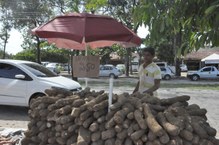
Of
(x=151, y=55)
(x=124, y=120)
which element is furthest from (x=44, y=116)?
(x=151, y=55)

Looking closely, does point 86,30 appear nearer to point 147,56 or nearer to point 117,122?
point 117,122

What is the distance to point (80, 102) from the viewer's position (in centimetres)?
548

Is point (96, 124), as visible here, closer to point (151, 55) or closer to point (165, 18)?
point (151, 55)

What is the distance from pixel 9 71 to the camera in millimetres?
11727

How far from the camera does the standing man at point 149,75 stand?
628cm

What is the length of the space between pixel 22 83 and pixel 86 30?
6.84 m

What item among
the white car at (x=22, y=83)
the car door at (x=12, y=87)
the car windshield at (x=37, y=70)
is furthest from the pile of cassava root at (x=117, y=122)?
the car windshield at (x=37, y=70)

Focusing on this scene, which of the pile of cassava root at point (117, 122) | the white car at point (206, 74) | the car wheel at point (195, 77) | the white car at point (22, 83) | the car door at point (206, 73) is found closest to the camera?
the pile of cassava root at point (117, 122)

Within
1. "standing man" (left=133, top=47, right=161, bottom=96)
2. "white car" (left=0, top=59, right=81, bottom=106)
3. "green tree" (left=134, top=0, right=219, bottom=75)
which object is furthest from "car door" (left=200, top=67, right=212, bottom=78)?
"green tree" (left=134, top=0, right=219, bottom=75)

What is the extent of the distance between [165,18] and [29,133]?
3605mm

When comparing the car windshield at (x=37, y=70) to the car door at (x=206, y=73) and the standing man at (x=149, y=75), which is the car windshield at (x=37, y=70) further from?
the car door at (x=206, y=73)

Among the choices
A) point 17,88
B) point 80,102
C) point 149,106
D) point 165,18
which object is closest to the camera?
point 165,18

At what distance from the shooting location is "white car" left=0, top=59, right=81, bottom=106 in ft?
37.3

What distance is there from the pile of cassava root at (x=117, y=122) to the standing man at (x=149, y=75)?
2.66 ft
